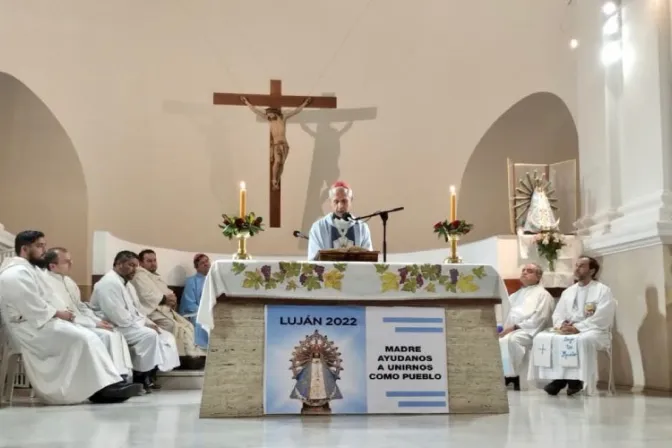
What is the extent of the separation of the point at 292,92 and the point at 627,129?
4.78 m

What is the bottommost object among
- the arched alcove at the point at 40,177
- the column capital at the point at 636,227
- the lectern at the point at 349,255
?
the lectern at the point at 349,255

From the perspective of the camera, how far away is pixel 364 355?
515cm

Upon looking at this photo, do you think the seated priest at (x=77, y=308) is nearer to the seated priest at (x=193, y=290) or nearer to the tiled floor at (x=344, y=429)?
the tiled floor at (x=344, y=429)

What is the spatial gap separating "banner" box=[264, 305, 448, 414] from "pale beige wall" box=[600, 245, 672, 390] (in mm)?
3019

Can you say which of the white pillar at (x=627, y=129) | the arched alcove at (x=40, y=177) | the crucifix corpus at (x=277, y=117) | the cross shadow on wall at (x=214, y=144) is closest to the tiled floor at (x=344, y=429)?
the white pillar at (x=627, y=129)

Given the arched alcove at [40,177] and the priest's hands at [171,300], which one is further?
the arched alcove at [40,177]

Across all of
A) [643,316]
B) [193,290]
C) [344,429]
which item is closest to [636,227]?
[643,316]

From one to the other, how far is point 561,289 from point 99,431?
→ 5750mm

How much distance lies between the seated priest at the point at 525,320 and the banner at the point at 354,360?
2.87 m

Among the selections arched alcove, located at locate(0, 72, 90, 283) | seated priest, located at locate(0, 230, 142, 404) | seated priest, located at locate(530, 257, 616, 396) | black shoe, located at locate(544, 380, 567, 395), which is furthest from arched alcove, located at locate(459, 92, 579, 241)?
seated priest, located at locate(0, 230, 142, 404)

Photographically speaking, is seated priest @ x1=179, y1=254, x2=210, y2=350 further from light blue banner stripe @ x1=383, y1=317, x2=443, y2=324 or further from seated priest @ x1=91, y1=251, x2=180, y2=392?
light blue banner stripe @ x1=383, y1=317, x2=443, y2=324

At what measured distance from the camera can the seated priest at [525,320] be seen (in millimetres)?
7934

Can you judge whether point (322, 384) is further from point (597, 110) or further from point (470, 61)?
point (470, 61)

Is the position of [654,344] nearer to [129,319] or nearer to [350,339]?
[350,339]
